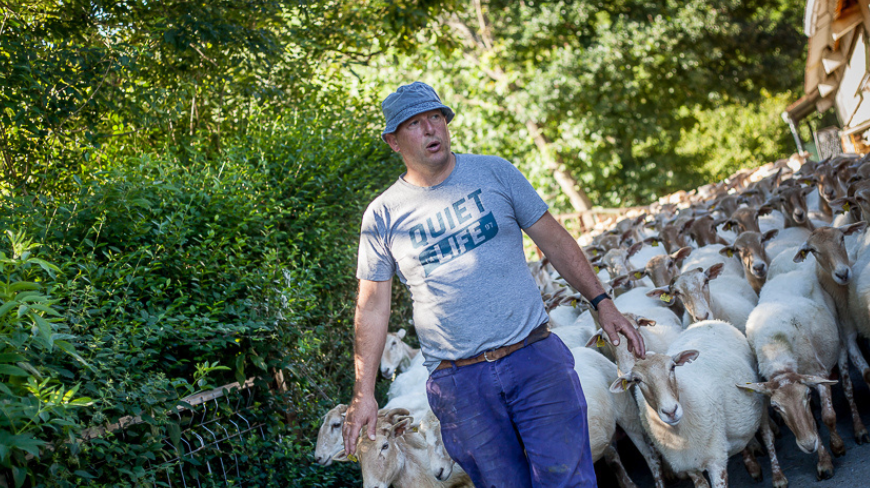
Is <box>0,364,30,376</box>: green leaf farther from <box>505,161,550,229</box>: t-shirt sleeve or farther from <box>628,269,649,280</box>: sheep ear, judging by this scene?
<box>628,269,649,280</box>: sheep ear

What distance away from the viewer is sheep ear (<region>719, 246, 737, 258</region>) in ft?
25.7

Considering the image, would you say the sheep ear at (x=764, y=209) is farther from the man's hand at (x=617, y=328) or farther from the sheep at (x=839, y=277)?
the man's hand at (x=617, y=328)

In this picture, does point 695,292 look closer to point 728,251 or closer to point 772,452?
point 772,452

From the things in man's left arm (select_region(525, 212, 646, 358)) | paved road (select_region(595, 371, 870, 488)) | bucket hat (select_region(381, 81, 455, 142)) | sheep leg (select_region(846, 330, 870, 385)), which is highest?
bucket hat (select_region(381, 81, 455, 142))

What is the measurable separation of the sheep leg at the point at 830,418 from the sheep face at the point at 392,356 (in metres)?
3.97

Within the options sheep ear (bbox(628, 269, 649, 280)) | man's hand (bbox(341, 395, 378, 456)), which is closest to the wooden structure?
sheep ear (bbox(628, 269, 649, 280))

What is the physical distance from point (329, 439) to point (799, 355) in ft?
11.4

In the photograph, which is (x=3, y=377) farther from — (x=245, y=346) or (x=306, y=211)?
(x=306, y=211)

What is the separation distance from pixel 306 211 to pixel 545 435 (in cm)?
385

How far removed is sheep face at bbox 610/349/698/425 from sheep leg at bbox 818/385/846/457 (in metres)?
0.95

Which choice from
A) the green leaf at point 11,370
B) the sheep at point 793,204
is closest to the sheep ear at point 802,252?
the sheep at point 793,204

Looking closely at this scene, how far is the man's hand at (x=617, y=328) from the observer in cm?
324

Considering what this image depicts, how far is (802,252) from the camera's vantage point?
640 cm

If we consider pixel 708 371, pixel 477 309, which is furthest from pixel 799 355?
pixel 477 309
